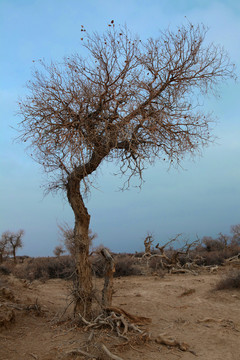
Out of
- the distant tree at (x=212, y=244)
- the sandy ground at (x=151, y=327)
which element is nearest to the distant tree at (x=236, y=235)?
the distant tree at (x=212, y=244)

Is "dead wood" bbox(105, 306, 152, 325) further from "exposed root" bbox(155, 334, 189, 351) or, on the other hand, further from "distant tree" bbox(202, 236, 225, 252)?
"distant tree" bbox(202, 236, 225, 252)

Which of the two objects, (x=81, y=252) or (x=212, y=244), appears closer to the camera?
(x=81, y=252)

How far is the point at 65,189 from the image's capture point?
7.50 meters

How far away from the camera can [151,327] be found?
7.07 meters

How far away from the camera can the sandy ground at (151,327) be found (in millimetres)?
5566

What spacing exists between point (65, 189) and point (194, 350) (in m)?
4.28

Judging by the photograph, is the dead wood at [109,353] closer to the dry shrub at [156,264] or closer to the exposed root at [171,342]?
the exposed root at [171,342]

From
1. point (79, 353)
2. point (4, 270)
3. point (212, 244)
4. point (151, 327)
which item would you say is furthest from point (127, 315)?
point (212, 244)

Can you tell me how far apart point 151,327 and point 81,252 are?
228 centimetres

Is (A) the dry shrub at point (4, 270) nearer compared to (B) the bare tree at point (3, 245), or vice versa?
(A) the dry shrub at point (4, 270)

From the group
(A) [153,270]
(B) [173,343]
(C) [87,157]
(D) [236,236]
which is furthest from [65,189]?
(D) [236,236]

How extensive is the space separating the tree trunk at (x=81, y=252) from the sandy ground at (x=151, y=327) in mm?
377

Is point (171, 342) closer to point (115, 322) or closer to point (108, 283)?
point (115, 322)

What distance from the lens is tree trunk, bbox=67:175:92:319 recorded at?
700 centimetres
